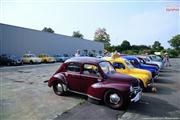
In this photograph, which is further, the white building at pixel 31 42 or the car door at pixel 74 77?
the white building at pixel 31 42

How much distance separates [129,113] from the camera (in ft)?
19.1

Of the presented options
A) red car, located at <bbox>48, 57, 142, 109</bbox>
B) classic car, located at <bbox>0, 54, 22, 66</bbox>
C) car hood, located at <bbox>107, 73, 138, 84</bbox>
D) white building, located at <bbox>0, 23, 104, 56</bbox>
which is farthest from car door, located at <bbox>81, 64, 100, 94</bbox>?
white building, located at <bbox>0, 23, 104, 56</bbox>

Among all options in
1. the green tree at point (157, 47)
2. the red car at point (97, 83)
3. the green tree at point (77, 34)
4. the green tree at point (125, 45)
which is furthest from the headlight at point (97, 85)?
the green tree at point (77, 34)

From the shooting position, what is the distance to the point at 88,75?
6.96m

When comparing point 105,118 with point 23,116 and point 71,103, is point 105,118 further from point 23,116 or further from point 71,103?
point 23,116

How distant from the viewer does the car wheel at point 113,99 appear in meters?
6.10

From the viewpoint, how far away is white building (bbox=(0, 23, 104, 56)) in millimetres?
25203

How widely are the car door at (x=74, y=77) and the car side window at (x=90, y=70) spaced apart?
28cm

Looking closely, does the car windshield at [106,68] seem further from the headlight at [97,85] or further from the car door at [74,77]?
the car door at [74,77]

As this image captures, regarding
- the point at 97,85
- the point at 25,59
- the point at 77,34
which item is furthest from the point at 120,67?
the point at 77,34

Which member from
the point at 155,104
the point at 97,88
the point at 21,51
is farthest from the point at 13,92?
the point at 21,51

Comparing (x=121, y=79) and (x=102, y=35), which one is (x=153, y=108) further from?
(x=102, y=35)

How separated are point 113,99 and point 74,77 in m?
1.85

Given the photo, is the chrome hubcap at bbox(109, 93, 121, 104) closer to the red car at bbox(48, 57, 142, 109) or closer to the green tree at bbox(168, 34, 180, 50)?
the red car at bbox(48, 57, 142, 109)
